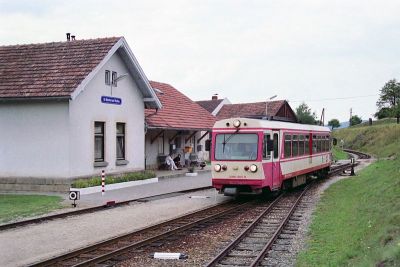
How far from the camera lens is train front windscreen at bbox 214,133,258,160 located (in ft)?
52.5

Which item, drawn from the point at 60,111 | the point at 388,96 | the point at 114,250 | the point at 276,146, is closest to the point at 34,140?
the point at 60,111

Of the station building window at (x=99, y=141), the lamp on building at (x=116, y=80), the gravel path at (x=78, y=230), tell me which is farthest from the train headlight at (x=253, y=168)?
the lamp on building at (x=116, y=80)

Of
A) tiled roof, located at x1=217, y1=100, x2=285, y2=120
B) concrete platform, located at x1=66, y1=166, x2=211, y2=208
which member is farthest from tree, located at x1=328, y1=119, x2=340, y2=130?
concrete platform, located at x1=66, y1=166, x2=211, y2=208

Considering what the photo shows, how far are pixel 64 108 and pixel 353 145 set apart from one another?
61087 mm

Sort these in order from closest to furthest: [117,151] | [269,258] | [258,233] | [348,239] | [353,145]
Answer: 1. [269,258]
2. [348,239]
3. [258,233]
4. [117,151]
5. [353,145]

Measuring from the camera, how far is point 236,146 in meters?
16.3

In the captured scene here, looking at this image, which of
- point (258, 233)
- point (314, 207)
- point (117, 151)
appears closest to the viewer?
point (258, 233)

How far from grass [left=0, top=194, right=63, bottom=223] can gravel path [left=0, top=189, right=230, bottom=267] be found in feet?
4.53

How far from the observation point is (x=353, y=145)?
73.4 metres

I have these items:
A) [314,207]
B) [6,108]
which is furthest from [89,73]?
[314,207]

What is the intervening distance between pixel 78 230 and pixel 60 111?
27.4 ft

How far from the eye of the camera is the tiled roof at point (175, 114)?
2820 centimetres

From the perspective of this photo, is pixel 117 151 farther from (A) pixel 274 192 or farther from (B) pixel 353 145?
(B) pixel 353 145

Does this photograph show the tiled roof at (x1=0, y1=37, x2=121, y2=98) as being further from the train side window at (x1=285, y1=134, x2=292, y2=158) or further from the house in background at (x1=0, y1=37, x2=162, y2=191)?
the train side window at (x1=285, y1=134, x2=292, y2=158)
